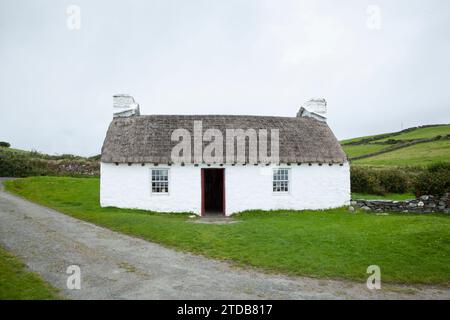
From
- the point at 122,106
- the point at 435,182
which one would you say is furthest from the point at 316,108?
the point at 122,106

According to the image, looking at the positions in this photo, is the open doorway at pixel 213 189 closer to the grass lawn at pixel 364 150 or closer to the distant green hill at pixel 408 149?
the distant green hill at pixel 408 149

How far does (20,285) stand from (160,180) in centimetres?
1106

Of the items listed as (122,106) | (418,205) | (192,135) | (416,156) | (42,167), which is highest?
(122,106)

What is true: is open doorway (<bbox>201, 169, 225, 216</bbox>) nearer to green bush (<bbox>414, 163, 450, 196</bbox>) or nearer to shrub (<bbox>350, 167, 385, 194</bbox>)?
shrub (<bbox>350, 167, 385, 194</bbox>)

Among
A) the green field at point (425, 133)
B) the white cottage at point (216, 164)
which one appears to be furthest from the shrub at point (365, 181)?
the green field at point (425, 133)

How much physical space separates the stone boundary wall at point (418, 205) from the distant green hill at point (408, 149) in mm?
16172

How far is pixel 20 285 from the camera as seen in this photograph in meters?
7.34

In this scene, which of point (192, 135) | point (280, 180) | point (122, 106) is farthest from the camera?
point (122, 106)

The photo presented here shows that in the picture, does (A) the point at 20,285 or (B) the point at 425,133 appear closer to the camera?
(A) the point at 20,285

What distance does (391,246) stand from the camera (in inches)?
437

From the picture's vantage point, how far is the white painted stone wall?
18.0 metres

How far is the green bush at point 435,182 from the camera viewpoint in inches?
743

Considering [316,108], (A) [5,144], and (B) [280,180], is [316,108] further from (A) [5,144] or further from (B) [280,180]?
(A) [5,144]

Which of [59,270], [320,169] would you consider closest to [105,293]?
[59,270]
